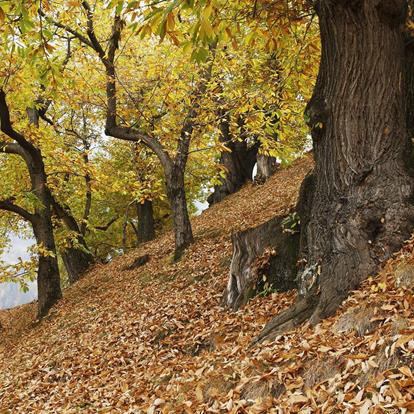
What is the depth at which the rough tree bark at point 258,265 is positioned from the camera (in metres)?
7.66

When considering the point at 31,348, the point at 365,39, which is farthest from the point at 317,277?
the point at 31,348

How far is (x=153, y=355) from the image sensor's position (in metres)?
7.86

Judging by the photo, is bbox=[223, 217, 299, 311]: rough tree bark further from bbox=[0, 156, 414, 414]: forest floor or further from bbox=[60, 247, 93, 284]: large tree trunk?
bbox=[60, 247, 93, 284]: large tree trunk

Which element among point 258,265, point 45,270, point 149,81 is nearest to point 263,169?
point 149,81

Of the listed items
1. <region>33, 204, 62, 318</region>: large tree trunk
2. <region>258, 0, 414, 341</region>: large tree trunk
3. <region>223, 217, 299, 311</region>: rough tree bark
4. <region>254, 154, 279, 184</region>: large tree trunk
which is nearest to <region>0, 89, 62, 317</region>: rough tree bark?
<region>33, 204, 62, 318</region>: large tree trunk

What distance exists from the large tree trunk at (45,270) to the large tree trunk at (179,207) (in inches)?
159

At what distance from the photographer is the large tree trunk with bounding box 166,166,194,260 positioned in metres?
13.7

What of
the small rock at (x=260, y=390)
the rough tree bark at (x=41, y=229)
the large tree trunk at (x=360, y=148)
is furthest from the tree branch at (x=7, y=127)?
the small rock at (x=260, y=390)

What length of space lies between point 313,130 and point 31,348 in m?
9.49

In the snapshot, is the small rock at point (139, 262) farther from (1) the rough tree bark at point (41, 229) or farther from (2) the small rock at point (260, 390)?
(2) the small rock at point (260, 390)

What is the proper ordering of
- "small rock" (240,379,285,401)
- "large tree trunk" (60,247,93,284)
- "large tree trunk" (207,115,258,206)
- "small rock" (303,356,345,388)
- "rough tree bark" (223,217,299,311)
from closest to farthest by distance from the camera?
"small rock" (303,356,345,388) → "small rock" (240,379,285,401) → "rough tree bark" (223,217,299,311) → "large tree trunk" (60,247,93,284) → "large tree trunk" (207,115,258,206)

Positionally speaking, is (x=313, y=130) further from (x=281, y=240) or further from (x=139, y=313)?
(x=139, y=313)

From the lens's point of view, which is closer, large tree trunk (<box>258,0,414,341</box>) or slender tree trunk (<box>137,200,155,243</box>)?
large tree trunk (<box>258,0,414,341</box>)

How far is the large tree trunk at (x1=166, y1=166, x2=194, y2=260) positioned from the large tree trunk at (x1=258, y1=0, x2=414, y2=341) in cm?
815
